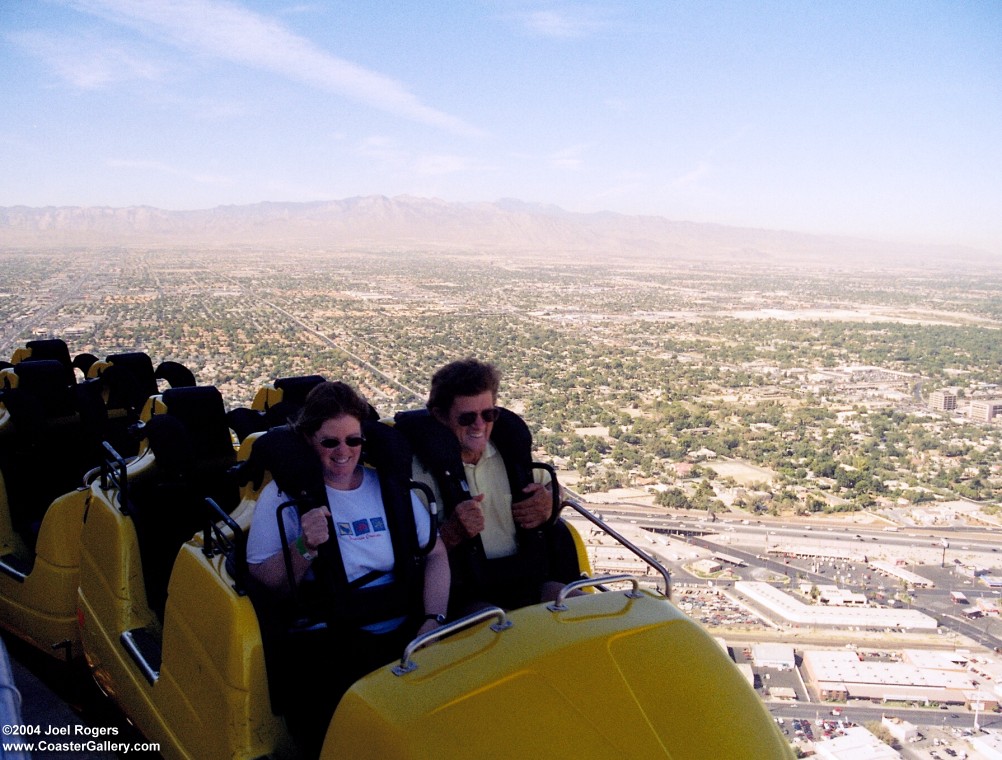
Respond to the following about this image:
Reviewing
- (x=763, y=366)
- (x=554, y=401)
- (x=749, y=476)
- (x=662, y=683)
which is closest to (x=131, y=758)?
(x=662, y=683)

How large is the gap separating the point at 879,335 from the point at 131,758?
63.8 metres

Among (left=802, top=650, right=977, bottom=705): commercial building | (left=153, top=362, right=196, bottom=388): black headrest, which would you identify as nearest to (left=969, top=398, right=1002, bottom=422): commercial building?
(left=802, top=650, right=977, bottom=705): commercial building

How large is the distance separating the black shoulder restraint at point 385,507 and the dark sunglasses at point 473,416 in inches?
13.2

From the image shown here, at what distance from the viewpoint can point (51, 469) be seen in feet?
18.6

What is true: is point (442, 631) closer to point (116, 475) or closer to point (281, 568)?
point (281, 568)

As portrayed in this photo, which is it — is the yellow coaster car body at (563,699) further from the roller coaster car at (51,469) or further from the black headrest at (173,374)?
the black headrest at (173,374)

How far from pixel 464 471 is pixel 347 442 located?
630mm

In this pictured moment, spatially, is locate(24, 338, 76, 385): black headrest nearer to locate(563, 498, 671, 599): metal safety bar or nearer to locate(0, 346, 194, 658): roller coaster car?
locate(0, 346, 194, 658): roller coaster car

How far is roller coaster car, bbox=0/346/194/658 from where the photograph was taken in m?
4.58

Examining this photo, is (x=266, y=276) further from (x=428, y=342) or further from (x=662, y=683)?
(x=662, y=683)

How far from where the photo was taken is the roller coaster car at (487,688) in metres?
2.04

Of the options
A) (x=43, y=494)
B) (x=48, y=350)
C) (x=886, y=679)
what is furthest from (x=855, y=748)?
(x=48, y=350)

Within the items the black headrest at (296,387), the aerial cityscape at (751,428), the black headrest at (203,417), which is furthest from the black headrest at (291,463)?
the black headrest at (296,387)

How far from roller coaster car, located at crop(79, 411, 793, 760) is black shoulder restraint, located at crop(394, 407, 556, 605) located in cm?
71
